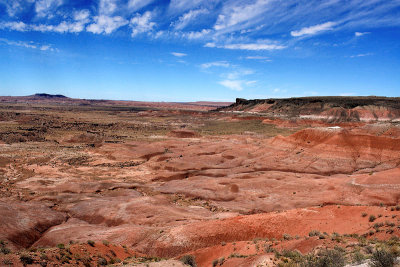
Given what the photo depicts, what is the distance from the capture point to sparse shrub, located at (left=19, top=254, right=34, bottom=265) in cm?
912

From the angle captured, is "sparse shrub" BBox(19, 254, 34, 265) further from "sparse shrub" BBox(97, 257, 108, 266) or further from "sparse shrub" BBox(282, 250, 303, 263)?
"sparse shrub" BBox(282, 250, 303, 263)

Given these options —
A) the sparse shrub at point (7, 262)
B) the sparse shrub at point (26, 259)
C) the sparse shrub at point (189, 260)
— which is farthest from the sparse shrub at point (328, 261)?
the sparse shrub at point (7, 262)

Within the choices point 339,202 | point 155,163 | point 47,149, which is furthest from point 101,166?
point 339,202

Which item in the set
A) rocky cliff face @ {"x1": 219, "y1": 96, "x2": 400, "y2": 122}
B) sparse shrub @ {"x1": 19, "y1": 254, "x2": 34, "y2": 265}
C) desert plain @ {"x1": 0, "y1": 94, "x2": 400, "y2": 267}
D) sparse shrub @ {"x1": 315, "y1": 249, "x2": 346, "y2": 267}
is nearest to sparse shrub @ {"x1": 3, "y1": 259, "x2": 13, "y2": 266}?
desert plain @ {"x1": 0, "y1": 94, "x2": 400, "y2": 267}

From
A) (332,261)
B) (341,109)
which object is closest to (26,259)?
(332,261)

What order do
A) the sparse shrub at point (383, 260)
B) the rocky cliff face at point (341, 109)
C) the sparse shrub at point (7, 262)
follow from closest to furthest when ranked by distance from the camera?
the sparse shrub at point (383, 260), the sparse shrub at point (7, 262), the rocky cliff face at point (341, 109)

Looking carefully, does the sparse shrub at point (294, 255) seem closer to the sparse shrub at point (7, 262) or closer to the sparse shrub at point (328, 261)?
the sparse shrub at point (328, 261)

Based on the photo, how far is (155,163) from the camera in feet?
126

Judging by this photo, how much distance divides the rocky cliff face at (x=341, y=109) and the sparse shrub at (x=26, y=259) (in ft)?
288

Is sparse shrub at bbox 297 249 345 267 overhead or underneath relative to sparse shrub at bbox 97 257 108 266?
overhead

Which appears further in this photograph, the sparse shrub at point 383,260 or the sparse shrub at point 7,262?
the sparse shrub at point 7,262

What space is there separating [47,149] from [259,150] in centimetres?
3501

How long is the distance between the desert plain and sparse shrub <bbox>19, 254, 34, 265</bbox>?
3cm

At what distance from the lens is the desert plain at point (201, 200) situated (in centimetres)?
1147
